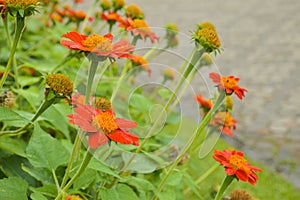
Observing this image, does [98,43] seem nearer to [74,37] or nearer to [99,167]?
[74,37]

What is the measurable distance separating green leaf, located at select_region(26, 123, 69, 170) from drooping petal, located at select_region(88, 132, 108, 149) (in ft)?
0.88

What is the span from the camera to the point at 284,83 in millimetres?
4230

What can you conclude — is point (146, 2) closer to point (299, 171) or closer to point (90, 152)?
point (299, 171)

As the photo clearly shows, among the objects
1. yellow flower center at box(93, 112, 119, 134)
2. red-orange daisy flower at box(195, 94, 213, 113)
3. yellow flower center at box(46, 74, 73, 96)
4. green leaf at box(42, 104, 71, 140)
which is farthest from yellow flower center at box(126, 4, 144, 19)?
yellow flower center at box(93, 112, 119, 134)

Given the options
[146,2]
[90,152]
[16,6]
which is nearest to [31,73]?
[16,6]

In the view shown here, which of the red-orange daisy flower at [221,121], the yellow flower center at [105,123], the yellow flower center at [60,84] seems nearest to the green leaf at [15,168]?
the yellow flower center at [60,84]

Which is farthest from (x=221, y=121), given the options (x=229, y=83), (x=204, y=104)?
(x=229, y=83)

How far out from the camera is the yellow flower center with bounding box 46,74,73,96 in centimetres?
80

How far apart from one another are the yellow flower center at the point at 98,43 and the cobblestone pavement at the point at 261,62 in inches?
10.3

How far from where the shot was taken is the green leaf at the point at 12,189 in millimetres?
811

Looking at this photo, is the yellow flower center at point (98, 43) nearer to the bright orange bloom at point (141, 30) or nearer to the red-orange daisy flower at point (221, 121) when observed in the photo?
the bright orange bloom at point (141, 30)

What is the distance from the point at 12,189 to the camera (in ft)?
2.70

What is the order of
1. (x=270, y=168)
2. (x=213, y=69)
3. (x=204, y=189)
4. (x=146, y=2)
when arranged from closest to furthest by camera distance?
1. (x=213, y=69)
2. (x=204, y=189)
3. (x=270, y=168)
4. (x=146, y=2)

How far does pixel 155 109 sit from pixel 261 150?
1904 millimetres
